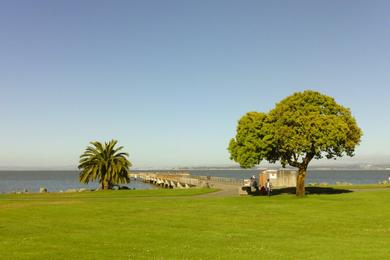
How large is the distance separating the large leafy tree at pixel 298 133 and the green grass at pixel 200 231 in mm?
8018

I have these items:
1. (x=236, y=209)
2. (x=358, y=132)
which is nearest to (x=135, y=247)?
(x=236, y=209)

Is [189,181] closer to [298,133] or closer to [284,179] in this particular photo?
[284,179]

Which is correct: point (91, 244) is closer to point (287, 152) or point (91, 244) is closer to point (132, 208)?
point (132, 208)

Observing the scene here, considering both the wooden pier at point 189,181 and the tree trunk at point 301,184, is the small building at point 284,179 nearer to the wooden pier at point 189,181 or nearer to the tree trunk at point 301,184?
the wooden pier at point 189,181

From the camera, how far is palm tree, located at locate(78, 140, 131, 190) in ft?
232

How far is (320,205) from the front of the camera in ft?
130

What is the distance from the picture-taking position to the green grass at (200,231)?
19.1 m

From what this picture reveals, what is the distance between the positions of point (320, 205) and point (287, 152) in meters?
11.6

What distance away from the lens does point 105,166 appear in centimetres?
7131

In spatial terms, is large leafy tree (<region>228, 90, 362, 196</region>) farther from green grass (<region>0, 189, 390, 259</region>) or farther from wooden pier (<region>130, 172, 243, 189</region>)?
wooden pier (<region>130, 172, 243, 189</region>)

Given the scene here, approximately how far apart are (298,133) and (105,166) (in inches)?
1412

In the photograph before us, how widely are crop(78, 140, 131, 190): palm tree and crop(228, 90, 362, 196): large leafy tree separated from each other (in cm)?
2603

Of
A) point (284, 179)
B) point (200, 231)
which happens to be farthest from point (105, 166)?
point (200, 231)

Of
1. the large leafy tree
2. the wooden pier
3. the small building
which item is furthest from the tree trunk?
the wooden pier
